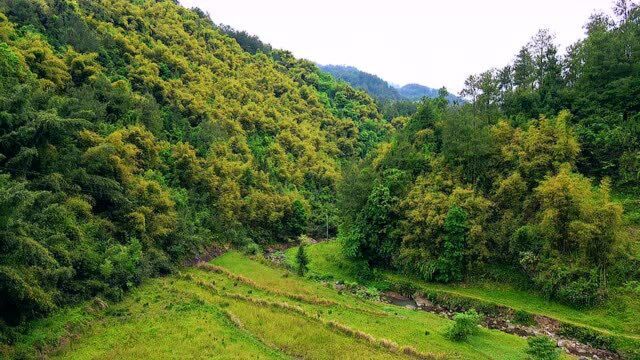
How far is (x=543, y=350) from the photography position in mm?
25406

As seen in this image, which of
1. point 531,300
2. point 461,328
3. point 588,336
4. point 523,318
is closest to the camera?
point 461,328

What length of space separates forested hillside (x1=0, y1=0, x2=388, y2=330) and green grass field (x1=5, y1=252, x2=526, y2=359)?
86.9 inches

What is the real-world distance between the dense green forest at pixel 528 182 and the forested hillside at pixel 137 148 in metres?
18.2

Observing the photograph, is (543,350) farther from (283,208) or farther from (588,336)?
(283,208)

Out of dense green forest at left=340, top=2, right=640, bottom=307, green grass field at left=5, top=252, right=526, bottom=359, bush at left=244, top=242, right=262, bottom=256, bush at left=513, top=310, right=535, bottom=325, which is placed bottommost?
bush at left=244, top=242, right=262, bottom=256

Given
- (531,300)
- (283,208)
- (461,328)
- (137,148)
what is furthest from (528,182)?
(137,148)

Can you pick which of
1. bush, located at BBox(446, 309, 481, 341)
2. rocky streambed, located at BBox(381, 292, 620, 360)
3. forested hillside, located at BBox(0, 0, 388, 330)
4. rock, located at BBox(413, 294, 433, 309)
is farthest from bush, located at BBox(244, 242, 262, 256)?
bush, located at BBox(446, 309, 481, 341)

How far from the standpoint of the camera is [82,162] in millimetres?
35469

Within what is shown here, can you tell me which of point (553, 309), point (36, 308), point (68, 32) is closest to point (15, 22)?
point (68, 32)

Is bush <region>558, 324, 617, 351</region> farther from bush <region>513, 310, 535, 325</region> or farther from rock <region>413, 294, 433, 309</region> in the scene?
rock <region>413, 294, 433, 309</region>

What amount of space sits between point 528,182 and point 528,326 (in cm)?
1429

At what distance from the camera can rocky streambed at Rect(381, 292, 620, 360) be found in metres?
30.9

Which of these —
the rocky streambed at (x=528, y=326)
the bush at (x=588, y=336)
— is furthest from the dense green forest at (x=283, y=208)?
the rocky streambed at (x=528, y=326)

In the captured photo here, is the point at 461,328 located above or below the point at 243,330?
above
